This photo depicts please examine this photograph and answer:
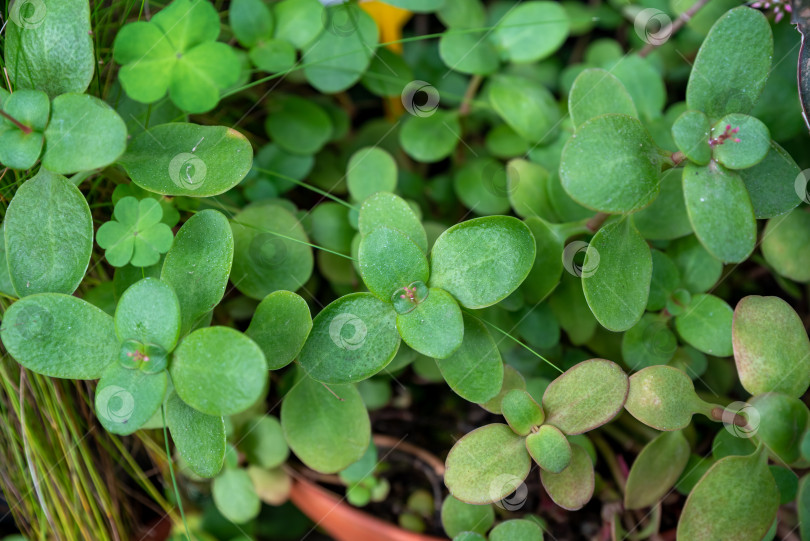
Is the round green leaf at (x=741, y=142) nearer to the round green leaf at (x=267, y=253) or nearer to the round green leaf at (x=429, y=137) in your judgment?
the round green leaf at (x=429, y=137)

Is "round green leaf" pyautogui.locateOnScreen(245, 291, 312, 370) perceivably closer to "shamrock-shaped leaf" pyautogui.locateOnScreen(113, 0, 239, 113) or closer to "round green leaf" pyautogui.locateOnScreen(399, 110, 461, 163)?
"shamrock-shaped leaf" pyautogui.locateOnScreen(113, 0, 239, 113)

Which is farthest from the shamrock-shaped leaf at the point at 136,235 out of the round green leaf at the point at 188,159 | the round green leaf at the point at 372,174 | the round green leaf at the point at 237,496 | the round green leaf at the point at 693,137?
the round green leaf at the point at 693,137

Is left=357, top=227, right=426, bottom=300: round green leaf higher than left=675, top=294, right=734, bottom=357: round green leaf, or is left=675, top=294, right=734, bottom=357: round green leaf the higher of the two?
left=357, top=227, right=426, bottom=300: round green leaf

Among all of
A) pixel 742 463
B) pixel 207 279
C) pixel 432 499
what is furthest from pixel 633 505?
pixel 207 279

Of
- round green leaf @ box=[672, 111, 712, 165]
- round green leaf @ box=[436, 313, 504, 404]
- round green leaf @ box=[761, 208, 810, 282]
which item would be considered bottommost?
round green leaf @ box=[436, 313, 504, 404]

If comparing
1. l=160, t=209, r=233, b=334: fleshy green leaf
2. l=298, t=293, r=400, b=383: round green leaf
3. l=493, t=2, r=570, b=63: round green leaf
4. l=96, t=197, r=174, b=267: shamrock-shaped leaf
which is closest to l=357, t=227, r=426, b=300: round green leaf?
l=298, t=293, r=400, b=383: round green leaf

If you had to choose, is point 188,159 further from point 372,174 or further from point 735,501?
point 735,501

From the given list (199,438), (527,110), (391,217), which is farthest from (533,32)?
(199,438)
